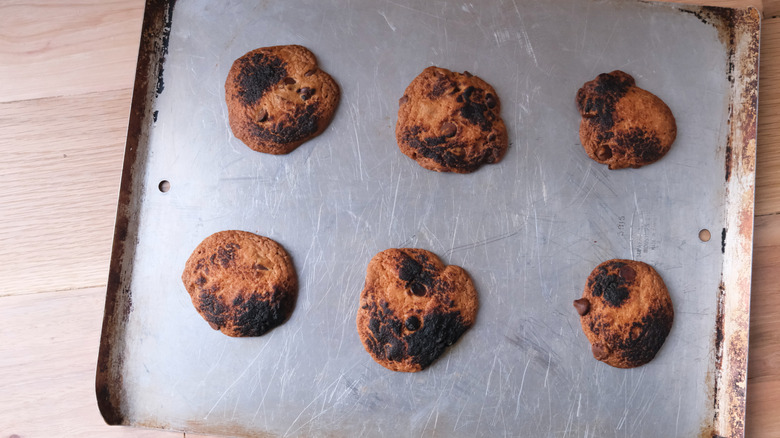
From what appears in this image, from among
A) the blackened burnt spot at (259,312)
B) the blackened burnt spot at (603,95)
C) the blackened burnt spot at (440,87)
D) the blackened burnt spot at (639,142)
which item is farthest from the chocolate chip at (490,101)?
A: the blackened burnt spot at (259,312)

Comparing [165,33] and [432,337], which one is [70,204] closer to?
[165,33]

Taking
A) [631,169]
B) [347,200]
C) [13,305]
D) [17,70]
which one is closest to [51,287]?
[13,305]

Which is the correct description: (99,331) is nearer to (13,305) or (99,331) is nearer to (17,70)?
(13,305)

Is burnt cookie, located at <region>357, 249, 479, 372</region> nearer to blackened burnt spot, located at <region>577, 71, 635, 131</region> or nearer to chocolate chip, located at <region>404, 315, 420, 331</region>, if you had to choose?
chocolate chip, located at <region>404, 315, 420, 331</region>

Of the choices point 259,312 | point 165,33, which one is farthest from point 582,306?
point 165,33

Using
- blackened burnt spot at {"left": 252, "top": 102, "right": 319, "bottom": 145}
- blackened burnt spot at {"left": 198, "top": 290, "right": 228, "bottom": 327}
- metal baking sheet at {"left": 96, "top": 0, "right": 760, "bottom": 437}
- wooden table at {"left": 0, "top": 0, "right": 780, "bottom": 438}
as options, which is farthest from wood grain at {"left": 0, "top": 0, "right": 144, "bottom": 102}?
blackened burnt spot at {"left": 198, "top": 290, "right": 228, "bottom": 327}
